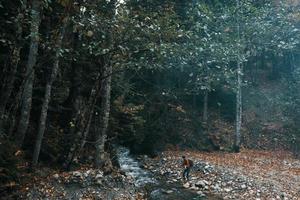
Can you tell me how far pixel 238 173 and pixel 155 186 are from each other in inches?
197

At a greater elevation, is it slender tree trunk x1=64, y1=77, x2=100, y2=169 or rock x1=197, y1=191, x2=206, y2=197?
slender tree trunk x1=64, y1=77, x2=100, y2=169

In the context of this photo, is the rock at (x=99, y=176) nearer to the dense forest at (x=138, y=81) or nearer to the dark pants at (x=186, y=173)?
the dense forest at (x=138, y=81)

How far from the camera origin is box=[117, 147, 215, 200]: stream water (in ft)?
57.1

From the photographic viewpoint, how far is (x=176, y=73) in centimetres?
3028

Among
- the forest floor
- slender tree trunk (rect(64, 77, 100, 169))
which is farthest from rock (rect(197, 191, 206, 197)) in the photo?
slender tree trunk (rect(64, 77, 100, 169))

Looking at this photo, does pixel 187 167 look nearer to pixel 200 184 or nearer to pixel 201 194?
pixel 200 184

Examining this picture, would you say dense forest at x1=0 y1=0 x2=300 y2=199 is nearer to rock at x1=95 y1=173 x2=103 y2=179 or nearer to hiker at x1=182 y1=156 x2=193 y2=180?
rock at x1=95 y1=173 x2=103 y2=179

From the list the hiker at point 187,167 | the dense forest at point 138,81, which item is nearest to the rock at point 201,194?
the hiker at point 187,167

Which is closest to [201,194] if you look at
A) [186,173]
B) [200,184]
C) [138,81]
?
[200,184]

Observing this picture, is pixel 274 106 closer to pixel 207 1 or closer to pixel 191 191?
pixel 207 1

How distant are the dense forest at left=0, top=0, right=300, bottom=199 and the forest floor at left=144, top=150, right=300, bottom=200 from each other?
6.05 ft

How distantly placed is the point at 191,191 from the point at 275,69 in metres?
26.1

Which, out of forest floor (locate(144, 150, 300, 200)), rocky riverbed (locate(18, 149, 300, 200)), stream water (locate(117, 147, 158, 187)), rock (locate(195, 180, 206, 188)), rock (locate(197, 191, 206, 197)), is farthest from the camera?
stream water (locate(117, 147, 158, 187))

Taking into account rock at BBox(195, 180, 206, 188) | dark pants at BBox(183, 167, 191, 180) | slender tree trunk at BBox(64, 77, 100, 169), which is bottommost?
rock at BBox(195, 180, 206, 188)
